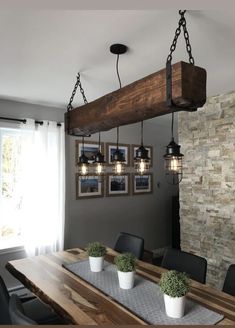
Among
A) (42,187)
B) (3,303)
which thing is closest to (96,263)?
(3,303)

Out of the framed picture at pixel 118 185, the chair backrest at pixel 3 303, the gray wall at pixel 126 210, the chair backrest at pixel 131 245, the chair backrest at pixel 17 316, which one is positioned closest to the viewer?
the chair backrest at pixel 17 316

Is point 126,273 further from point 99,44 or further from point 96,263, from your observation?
point 99,44

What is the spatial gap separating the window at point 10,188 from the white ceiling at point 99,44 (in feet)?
2.78

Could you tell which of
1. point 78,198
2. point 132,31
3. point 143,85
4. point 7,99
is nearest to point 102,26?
point 132,31

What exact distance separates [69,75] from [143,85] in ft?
3.70

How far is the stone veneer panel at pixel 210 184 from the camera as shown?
297 cm

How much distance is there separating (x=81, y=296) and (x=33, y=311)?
651 mm

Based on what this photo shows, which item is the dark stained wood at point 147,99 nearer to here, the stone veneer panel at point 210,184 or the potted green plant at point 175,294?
the potted green plant at point 175,294

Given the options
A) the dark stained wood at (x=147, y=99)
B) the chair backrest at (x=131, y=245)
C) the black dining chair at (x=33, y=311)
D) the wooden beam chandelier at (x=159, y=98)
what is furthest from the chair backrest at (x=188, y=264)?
the dark stained wood at (x=147, y=99)

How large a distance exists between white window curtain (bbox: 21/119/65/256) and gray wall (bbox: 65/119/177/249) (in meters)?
0.22

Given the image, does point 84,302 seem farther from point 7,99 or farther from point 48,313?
point 7,99

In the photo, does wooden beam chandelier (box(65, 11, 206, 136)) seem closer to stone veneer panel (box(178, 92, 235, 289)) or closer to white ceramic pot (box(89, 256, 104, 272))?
white ceramic pot (box(89, 256, 104, 272))


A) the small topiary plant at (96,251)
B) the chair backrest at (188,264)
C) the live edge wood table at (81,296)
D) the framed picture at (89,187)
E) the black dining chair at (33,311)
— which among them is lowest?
the black dining chair at (33,311)

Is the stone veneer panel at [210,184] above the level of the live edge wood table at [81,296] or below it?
above
